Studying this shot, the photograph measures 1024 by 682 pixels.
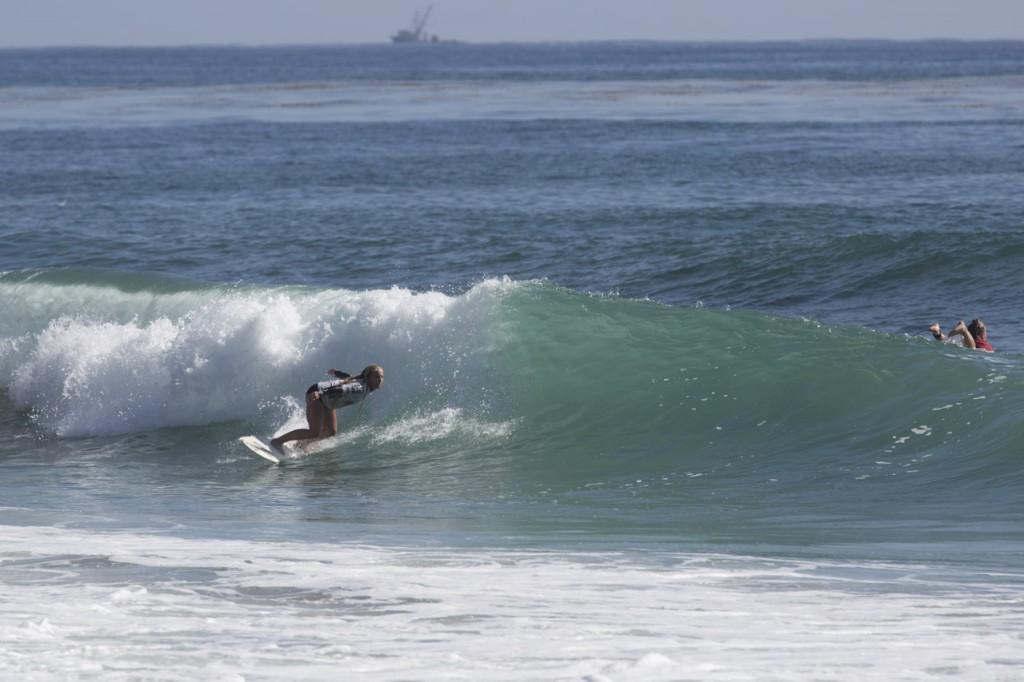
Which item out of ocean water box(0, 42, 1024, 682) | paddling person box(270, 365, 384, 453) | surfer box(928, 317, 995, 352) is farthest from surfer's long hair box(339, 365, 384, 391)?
surfer box(928, 317, 995, 352)

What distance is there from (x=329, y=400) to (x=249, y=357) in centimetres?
253

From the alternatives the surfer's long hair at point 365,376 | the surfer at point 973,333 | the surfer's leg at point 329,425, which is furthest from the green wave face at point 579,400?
the surfer at point 973,333

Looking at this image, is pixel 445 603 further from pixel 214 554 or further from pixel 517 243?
pixel 517 243

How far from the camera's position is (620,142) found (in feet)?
157

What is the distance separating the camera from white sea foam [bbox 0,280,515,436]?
53.8ft

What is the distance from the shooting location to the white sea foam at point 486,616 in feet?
24.3

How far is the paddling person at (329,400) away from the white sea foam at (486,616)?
4828 mm

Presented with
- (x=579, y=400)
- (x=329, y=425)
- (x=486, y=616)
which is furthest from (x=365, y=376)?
(x=486, y=616)

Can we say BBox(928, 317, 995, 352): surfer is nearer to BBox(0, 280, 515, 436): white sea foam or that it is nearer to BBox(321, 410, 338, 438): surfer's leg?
BBox(0, 280, 515, 436): white sea foam

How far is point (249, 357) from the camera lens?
17141 mm

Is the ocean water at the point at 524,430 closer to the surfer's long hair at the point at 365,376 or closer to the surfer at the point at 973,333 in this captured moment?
the surfer's long hair at the point at 365,376

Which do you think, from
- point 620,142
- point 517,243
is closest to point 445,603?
point 517,243

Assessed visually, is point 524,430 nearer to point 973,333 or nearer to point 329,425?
point 329,425

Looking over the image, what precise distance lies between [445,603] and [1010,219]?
2264cm
